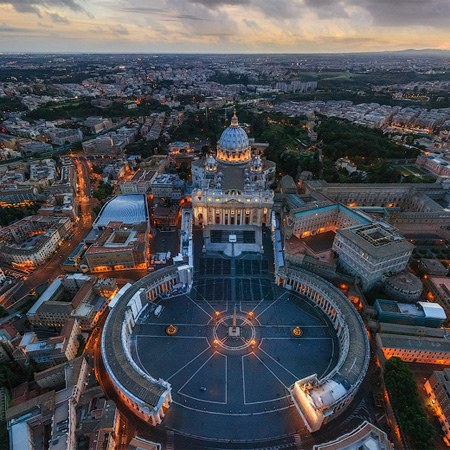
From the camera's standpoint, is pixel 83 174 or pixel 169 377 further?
pixel 83 174

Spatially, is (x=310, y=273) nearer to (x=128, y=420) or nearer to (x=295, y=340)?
(x=295, y=340)

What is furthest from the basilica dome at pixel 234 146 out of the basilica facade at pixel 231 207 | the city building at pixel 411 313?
the city building at pixel 411 313

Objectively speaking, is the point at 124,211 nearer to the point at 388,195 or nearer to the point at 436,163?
the point at 388,195

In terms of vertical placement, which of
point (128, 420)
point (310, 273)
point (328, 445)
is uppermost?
point (310, 273)

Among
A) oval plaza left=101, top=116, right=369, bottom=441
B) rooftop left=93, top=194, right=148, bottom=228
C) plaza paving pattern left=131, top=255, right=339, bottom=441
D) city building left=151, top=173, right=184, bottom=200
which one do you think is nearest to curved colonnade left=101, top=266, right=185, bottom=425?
oval plaza left=101, top=116, right=369, bottom=441

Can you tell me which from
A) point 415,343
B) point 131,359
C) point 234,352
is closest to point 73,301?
point 131,359

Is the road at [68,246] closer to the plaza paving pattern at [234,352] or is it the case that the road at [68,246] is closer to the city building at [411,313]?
the plaza paving pattern at [234,352]

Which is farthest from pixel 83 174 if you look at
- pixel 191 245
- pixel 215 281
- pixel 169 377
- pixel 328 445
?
pixel 328 445
